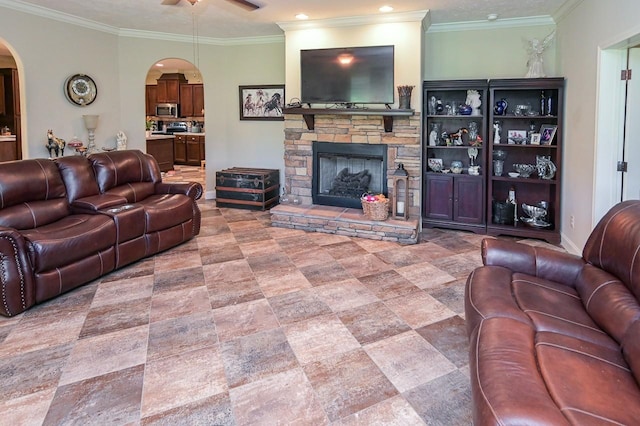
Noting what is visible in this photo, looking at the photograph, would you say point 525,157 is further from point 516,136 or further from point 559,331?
point 559,331

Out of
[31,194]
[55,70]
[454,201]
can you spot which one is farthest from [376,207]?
[55,70]

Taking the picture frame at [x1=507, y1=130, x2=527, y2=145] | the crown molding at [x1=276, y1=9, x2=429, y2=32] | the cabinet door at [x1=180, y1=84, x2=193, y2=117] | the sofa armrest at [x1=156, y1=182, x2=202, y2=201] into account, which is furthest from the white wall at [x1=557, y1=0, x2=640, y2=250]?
the cabinet door at [x1=180, y1=84, x2=193, y2=117]

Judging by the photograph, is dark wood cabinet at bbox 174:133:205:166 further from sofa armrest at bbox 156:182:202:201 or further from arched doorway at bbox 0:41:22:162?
sofa armrest at bbox 156:182:202:201

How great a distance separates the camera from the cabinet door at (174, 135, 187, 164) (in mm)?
11734

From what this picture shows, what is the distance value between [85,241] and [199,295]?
41.5 inches

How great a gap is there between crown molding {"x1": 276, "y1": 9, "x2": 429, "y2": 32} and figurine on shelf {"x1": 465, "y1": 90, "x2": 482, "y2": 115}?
1.10 m

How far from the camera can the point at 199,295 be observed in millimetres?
3504

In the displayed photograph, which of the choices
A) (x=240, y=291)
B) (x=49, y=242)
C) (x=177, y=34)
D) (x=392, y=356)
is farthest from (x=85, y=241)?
(x=177, y=34)

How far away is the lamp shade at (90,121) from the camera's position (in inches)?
233

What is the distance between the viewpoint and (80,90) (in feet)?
19.4

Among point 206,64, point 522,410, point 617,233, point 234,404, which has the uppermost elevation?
point 206,64

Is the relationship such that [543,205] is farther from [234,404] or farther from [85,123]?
[85,123]

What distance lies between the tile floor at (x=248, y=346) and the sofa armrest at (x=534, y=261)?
0.57m

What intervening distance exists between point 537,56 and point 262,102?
3.93 m
